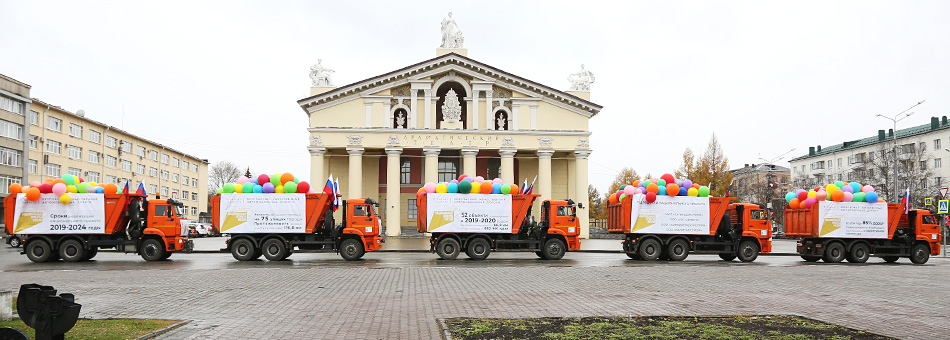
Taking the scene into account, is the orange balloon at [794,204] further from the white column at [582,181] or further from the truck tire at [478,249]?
the white column at [582,181]

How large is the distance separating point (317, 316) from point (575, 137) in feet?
144

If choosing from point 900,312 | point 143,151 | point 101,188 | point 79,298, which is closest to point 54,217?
point 101,188

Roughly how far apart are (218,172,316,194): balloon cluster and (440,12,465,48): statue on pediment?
31159mm

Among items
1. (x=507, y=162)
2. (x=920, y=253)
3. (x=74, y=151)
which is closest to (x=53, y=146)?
(x=74, y=151)

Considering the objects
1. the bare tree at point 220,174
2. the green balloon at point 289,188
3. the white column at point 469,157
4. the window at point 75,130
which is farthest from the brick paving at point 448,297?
the bare tree at point 220,174

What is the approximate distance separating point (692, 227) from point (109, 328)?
21690 mm

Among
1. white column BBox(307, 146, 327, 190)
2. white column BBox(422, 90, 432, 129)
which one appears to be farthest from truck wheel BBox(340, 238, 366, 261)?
white column BBox(422, 90, 432, 129)

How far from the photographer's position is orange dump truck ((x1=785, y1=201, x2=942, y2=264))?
26.3m

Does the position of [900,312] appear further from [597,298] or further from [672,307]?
[597,298]

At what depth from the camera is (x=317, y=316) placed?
999 cm

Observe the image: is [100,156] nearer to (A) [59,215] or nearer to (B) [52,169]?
(B) [52,169]

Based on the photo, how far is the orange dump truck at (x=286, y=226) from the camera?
987 inches

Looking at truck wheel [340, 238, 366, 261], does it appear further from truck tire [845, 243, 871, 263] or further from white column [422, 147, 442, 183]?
white column [422, 147, 442, 183]

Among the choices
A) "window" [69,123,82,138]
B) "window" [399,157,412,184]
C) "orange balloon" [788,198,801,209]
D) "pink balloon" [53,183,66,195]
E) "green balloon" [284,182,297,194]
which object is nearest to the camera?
"pink balloon" [53,183,66,195]
